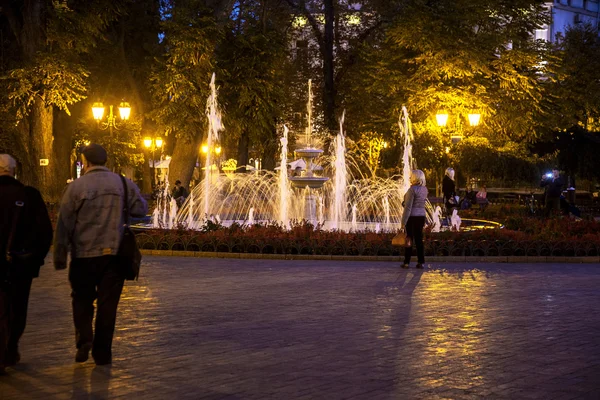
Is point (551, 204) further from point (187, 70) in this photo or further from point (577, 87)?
point (577, 87)

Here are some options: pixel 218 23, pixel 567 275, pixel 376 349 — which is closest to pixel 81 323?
pixel 376 349

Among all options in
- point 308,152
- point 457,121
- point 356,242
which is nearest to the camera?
point 356,242

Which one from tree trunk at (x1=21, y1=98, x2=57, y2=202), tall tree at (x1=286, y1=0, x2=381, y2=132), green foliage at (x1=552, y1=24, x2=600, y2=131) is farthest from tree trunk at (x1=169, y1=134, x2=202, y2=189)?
green foliage at (x1=552, y1=24, x2=600, y2=131)

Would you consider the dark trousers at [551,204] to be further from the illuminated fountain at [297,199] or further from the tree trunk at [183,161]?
the tree trunk at [183,161]

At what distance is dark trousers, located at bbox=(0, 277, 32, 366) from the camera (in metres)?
8.16

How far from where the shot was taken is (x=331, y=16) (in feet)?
128

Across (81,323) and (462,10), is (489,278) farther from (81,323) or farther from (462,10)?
(462,10)

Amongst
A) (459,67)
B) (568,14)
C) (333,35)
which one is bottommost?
(459,67)

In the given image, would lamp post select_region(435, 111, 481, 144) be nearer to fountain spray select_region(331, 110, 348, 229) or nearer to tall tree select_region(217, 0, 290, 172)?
fountain spray select_region(331, 110, 348, 229)

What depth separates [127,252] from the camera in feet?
27.9

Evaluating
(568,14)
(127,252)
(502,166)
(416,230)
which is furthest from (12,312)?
(568,14)

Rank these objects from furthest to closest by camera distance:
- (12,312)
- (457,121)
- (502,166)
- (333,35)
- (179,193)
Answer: (502,166), (333,35), (457,121), (179,193), (12,312)

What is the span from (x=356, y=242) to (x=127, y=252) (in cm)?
1163

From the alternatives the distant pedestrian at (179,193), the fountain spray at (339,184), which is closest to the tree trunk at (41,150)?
the distant pedestrian at (179,193)
